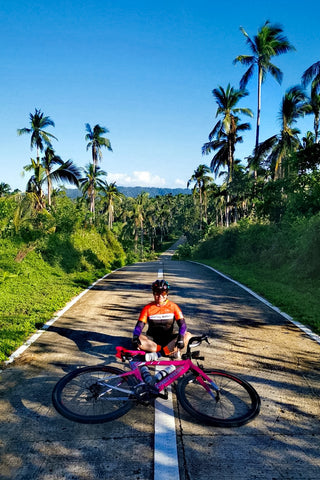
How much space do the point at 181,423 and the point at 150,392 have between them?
0.50 m

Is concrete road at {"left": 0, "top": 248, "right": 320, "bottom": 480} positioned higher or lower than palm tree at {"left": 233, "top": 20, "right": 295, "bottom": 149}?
lower

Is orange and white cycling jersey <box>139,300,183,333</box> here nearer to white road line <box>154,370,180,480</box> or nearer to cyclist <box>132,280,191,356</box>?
cyclist <box>132,280,191,356</box>

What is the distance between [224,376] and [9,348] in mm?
3961

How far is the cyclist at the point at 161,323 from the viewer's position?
4527mm

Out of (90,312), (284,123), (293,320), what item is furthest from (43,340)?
(284,123)

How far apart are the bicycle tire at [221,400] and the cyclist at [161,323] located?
52 centimetres

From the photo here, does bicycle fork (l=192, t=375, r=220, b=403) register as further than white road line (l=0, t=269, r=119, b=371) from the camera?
No

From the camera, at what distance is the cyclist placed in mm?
4527

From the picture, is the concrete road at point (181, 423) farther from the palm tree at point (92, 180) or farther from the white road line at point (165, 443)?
the palm tree at point (92, 180)

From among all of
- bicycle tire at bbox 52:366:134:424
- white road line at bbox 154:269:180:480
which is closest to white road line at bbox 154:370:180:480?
white road line at bbox 154:269:180:480

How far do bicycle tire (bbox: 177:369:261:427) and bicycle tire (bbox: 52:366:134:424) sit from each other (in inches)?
29.6

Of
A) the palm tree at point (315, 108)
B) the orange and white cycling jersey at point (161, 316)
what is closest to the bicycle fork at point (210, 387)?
the orange and white cycling jersey at point (161, 316)

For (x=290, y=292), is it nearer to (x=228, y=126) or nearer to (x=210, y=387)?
(x=210, y=387)

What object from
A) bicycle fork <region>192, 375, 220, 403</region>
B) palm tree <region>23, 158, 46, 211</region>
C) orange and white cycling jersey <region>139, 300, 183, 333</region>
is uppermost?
palm tree <region>23, 158, 46, 211</region>
